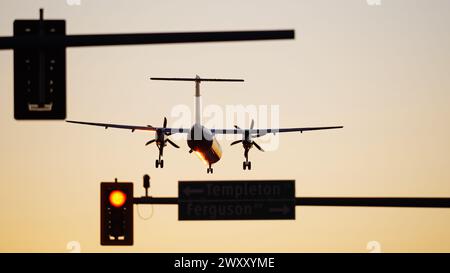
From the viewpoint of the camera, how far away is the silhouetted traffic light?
1817 cm

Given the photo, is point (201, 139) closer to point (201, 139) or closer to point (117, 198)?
point (201, 139)

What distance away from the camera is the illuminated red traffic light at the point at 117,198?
59.8 feet

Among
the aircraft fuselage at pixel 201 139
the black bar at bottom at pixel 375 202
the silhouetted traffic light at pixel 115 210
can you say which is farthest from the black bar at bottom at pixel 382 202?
the aircraft fuselage at pixel 201 139

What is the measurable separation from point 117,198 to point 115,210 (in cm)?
25

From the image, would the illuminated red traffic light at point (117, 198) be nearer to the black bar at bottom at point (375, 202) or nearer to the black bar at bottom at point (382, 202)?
the black bar at bottom at point (375, 202)

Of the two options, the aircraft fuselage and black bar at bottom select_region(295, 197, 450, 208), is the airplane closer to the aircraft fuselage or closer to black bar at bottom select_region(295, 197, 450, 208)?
the aircraft fuselage

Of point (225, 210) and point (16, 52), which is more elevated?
point (16, 52)

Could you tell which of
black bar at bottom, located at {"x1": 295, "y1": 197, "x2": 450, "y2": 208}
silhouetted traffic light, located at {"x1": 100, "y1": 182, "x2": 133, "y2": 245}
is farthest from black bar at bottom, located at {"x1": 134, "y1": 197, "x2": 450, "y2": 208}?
silhouetted traffic light, located at {"x1": 100, "y1": 182, "x2": 133, "y2": 245}

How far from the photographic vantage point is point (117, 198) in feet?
59.8
